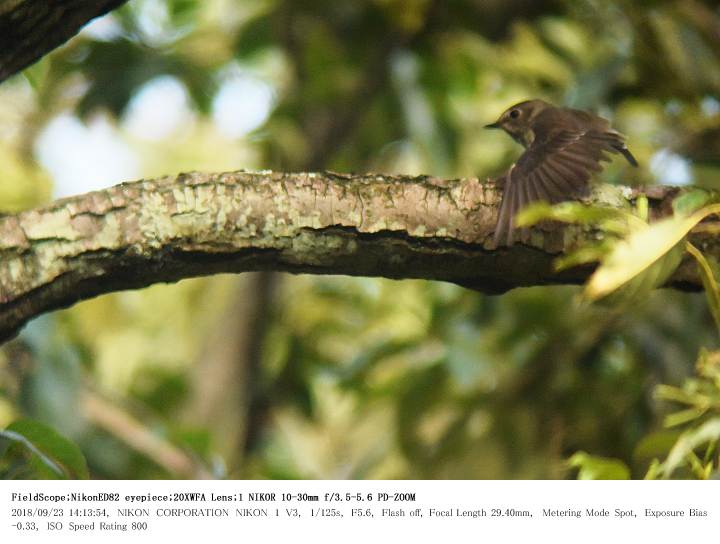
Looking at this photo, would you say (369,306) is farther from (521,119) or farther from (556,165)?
(556,165)

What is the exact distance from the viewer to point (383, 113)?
370 centimetres

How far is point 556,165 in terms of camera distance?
1.40 m

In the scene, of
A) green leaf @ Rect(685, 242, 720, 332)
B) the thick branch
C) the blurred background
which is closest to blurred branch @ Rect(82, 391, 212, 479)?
the blurred background

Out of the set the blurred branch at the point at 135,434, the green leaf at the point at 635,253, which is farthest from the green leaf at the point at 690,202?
the blurred branch at the point at 135,434

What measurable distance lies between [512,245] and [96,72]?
237 cm

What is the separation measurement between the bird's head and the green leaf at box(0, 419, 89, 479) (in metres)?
1.00

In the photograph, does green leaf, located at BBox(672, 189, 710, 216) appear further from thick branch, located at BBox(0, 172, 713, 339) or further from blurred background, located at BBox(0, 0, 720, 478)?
blurred background, located at BBox(0, 0, 720, 478)

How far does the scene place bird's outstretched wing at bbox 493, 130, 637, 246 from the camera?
1303mm

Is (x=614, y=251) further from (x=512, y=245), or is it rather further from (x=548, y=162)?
(x=548, y=162)

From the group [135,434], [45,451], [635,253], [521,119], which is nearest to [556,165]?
[635,253]

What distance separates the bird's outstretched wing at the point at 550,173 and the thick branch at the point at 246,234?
1.2 inches

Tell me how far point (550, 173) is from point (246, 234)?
43cm

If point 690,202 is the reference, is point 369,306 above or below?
above
